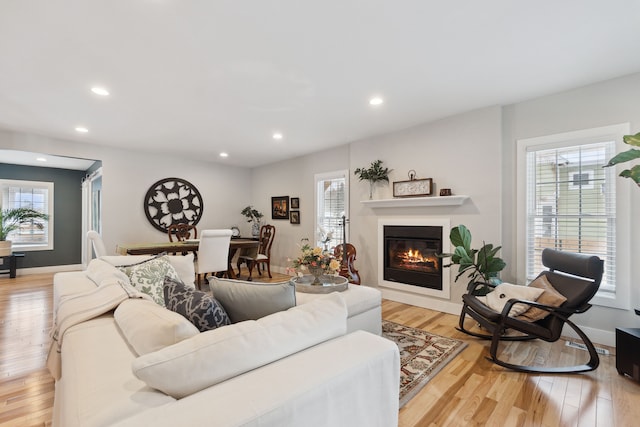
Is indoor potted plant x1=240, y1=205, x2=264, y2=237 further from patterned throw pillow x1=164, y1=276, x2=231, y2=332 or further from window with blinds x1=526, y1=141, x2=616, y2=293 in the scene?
patterned throw pillow x1=164, y1=276, x2=231, y2=332

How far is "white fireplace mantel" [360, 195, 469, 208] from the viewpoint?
359 centimetres

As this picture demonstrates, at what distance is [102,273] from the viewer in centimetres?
212

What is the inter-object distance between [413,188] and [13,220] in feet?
25.6

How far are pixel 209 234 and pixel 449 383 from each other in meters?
3.48

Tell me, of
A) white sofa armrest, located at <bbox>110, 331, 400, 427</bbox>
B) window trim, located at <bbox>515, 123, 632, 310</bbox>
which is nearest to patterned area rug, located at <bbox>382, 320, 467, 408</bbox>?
white sofa armrest, located at <bbox>110, 331, 400, 427</bbox>

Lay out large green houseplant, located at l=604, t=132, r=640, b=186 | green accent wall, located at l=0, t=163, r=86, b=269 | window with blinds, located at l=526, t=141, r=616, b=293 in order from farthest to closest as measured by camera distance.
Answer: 1. green accent wall, located at l=0, t=163, r=86, b=269
2. window with blinds, located at l=526, t=141, r=616, b=293
3. large green houseplant, located at l=604, t=132, r=640, b=186

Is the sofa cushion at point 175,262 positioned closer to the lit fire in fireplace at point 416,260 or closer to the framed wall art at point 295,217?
the lit fire in fireplace at point 416,260

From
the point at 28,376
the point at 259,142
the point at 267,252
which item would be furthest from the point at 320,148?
the point at 28,376

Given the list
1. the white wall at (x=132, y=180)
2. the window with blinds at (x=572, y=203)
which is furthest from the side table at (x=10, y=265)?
the window with blinds at (x=572, y=203)

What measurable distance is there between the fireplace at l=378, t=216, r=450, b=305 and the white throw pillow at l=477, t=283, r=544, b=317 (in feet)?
3.14

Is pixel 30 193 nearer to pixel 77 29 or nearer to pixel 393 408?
pixel 77 29

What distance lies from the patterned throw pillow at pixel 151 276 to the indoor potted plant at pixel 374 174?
3037mm

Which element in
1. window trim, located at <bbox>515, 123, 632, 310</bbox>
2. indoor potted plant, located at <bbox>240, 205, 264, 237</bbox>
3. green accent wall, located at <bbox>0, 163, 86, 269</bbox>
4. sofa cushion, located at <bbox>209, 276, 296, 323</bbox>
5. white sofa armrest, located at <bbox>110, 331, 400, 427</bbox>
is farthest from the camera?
indoor potted plant, located at <bbox>240, 205, 264, 237</bbox>

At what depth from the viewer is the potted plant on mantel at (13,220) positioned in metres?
5.61
